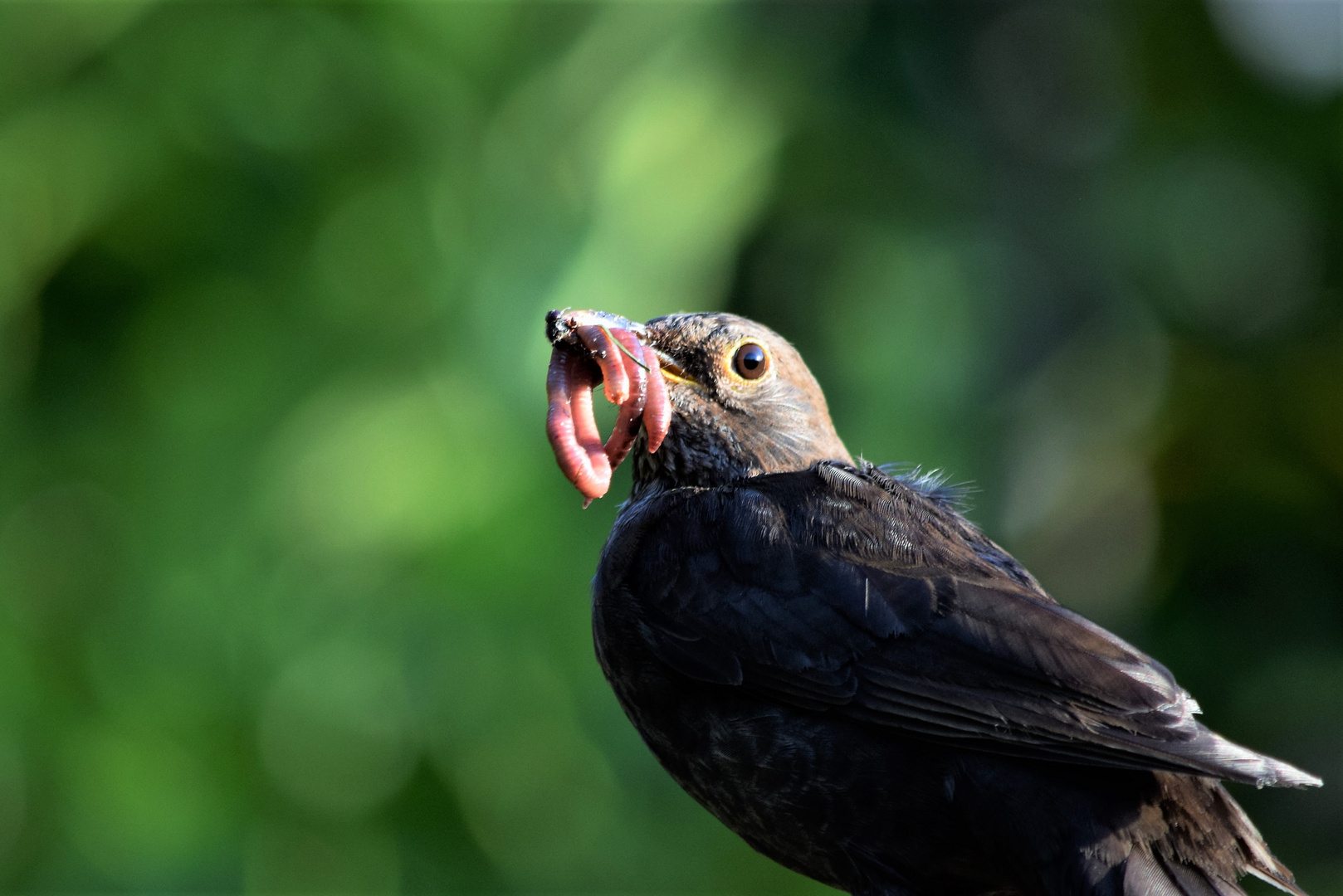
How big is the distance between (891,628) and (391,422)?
511 cm

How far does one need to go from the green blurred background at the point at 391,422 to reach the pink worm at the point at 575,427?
3.91 m

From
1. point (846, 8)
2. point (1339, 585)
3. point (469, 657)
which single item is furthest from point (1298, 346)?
point (469, 657)

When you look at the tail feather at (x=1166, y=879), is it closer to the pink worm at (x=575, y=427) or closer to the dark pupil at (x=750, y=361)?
the pink worm at (x=575, y=427)

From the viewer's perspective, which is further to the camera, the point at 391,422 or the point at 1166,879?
the point at 391,422

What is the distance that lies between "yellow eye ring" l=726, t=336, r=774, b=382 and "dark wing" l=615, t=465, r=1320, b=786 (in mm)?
370

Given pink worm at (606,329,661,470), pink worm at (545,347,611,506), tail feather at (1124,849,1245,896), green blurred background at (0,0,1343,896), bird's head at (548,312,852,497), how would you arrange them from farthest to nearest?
green blurred background at (0,0,1343,896) → bird's head at (548,312,852,497) → pink worm at (606,329,661,470) → pink worm at (545,347,611,506) → tail feather at (1124,849,1245,896)

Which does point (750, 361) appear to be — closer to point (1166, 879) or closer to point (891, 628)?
point (891, 628)

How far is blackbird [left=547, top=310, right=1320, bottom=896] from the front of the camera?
2504 millimetres

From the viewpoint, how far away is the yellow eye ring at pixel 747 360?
3.46 m

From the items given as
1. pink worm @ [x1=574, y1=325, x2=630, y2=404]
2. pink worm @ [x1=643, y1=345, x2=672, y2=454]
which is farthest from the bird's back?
pink worm @ [x1=574, y1=325, x2=630, y2=404]

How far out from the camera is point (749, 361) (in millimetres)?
3461

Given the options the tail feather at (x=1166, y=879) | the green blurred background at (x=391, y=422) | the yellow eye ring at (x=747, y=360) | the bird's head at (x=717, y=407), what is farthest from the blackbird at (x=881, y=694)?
the green blurred background at (x=391, y=422)

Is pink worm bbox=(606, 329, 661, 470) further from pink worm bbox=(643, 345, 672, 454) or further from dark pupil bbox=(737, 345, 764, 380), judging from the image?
dark pupil bbox=(737, 345, 764, 380)

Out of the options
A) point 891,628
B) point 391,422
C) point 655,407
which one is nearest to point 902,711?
point 891,628
